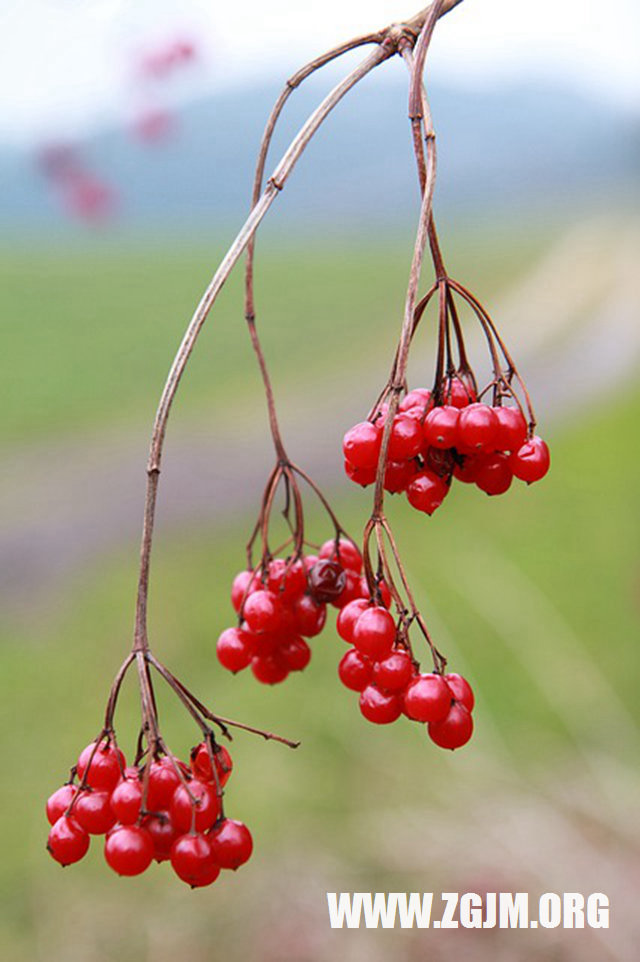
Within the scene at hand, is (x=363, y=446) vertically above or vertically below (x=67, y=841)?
above

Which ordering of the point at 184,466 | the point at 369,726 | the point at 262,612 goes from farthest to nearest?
the point at 184,466 < the point at 369,726 < the point at 262,612

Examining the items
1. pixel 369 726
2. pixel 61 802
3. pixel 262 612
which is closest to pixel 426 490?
pixel 262 612

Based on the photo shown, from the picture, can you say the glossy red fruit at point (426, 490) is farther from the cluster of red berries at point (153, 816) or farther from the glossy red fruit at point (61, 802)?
the glossy red fruit at point (61, 802)

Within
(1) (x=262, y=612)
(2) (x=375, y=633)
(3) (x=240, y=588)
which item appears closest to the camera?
(2) (x=375, y=633)

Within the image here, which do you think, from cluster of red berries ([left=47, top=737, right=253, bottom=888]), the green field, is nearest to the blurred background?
the green field

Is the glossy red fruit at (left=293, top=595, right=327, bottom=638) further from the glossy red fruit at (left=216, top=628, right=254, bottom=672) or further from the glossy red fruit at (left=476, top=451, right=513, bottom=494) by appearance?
the glossy red fruit at (left=476, top=451, right=513, bottom=494)

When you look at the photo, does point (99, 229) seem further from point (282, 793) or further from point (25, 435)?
point (25, 435)

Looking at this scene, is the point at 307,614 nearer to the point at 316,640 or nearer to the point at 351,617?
the point at 351,617

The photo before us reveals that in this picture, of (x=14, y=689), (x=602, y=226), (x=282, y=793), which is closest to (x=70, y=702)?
(x=14, y=689)
